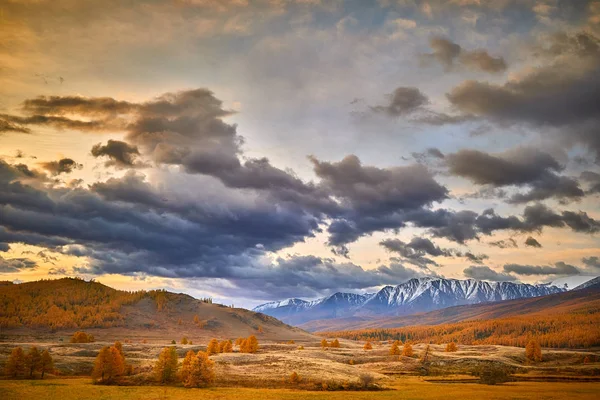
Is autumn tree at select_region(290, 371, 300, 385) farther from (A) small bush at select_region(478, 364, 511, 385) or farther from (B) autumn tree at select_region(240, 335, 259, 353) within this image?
(B) autumn tree at select_region(240, 335, 259, 353)

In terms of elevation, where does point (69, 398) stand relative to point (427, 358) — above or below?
above

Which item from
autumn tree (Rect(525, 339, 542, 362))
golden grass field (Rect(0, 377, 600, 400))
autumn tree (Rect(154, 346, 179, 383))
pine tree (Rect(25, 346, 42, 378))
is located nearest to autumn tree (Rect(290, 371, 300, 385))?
golden grass field (Rect(0, 377, 600, 400))

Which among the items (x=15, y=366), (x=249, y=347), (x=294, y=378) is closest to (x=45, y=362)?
(x=15, y=366)

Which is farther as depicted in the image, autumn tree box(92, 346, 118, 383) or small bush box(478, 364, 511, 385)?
small bush box(478, 364, 511, 385)

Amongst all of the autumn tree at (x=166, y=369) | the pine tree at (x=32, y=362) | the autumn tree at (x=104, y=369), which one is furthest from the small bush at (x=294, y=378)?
the pine tree at (x=32, y=362)

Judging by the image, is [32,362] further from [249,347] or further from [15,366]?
[249,347]

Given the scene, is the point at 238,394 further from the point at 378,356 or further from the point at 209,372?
the point at 378,356

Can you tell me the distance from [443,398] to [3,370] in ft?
335

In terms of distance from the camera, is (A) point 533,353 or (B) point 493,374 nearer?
(B) point 493,374

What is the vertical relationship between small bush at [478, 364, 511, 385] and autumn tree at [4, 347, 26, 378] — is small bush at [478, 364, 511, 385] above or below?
below

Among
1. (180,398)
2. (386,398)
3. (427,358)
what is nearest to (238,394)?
(180,398)

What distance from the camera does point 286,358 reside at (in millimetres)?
144750

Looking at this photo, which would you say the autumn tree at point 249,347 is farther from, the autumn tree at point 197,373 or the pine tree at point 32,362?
the pine tree at point 32,362

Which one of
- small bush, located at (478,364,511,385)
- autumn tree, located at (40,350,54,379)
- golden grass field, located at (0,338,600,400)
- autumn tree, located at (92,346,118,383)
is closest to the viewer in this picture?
golden grass field, located at (0,338,600,400)
